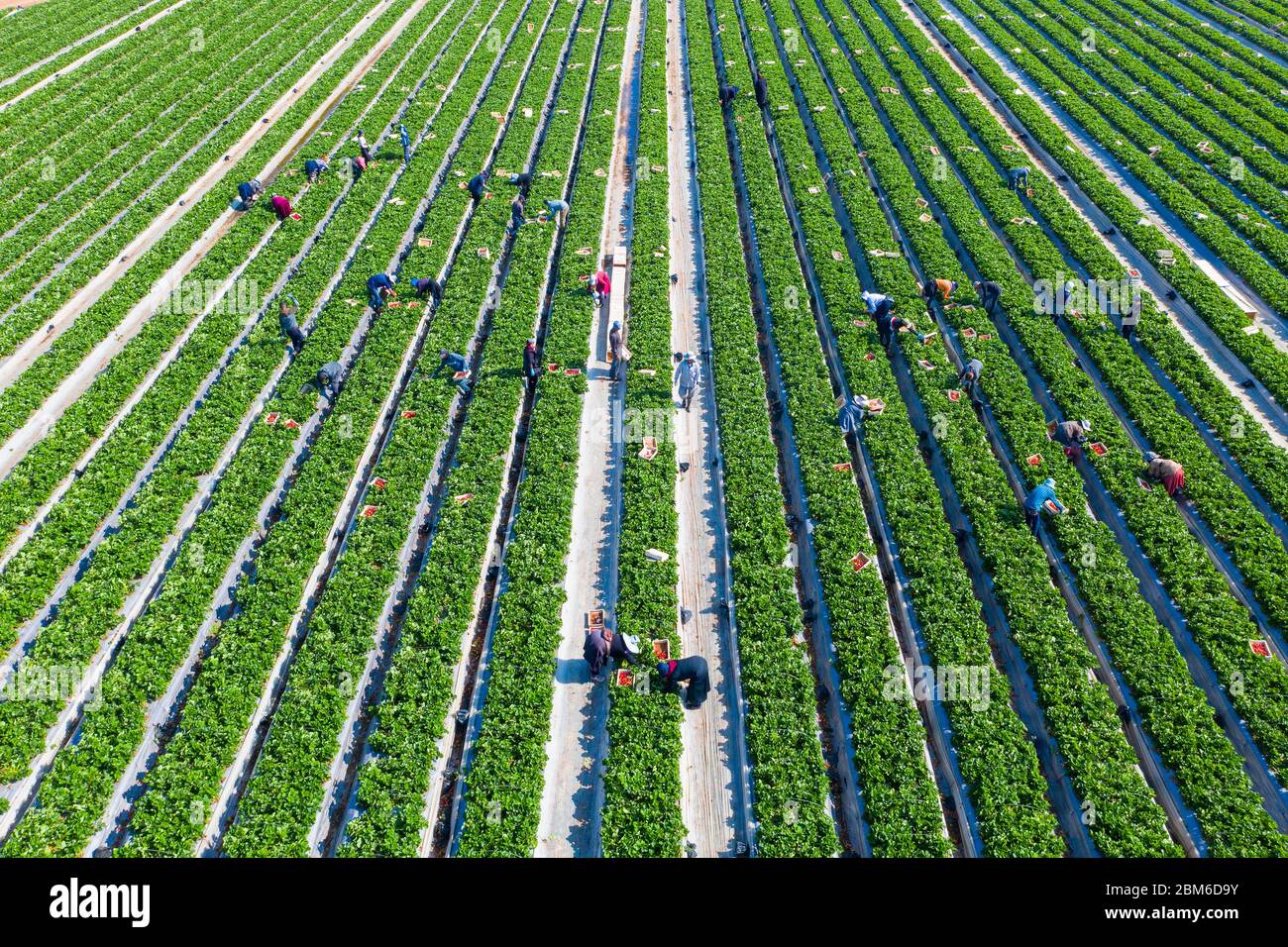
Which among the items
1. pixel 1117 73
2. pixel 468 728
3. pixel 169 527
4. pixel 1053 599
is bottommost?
pixel 468 728

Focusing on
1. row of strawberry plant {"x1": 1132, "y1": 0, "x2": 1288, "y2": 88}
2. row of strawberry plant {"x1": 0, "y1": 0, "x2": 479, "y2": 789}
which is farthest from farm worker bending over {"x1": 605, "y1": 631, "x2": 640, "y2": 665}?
row of strawberry plant {"x1": 1132, "y1": 0, "x2": 1288, "y2": 88}

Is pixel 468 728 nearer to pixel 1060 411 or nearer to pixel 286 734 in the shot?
pixel 286 734

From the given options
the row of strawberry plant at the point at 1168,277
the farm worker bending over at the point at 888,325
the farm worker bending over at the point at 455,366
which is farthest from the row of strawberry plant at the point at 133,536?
the row of strawberry plant at the point at 1168,277

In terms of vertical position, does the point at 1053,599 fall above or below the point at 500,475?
below

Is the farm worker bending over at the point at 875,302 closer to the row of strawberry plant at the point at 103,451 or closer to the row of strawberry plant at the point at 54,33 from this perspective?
the row of strawberry plant at the point at 103,451

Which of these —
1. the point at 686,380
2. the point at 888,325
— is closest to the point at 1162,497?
the point at 888,325

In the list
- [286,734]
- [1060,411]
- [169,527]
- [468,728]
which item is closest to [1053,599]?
[1060,411]
